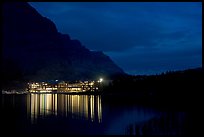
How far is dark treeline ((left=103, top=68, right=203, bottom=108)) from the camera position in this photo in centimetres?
6475

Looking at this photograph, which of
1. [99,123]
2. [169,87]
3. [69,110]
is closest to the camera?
[99,123]

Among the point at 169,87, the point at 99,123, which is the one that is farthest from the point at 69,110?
the point at 169,87

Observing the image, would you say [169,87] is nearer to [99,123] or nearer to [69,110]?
[69,110]

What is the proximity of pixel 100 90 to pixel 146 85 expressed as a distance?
132ft

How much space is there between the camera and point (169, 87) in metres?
84.1

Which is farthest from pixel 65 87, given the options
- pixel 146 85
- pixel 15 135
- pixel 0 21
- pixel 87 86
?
pixel 0 21

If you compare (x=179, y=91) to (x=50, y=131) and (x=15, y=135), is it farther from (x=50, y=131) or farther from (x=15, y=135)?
(x=15, y=135)

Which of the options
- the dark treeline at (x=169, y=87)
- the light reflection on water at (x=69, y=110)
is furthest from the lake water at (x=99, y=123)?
the dark treeline at (x=169, y=87)

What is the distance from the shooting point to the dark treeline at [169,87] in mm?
64750

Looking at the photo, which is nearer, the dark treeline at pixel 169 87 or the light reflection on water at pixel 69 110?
the light reflection on water at pixel 69 110

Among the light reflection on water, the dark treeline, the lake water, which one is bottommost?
the lake water

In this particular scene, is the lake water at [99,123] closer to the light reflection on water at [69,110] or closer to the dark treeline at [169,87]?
the light reflection on water at [69,110]

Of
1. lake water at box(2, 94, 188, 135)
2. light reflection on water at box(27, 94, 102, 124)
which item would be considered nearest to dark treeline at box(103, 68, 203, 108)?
lake water at box(2, 94, 188, 135)

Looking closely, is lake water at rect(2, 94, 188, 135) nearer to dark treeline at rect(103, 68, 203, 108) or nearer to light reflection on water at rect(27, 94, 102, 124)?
light reflection on water at rect(27, 94, 102, 124)
